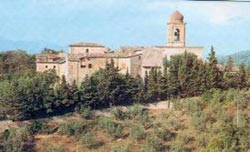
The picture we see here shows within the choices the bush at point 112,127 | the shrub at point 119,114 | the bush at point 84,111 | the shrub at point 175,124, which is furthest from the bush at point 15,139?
the shrub at point 175,124

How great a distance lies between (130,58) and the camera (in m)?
23.7

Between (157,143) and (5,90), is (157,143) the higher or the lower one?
the lower one

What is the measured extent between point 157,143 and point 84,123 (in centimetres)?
308

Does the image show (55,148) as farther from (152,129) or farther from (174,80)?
(174,80)

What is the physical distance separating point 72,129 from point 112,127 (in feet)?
4.37

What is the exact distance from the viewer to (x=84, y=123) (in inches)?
818

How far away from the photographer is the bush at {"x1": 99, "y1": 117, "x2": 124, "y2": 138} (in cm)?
2008

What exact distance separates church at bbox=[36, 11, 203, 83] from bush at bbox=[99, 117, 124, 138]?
11.1 ft

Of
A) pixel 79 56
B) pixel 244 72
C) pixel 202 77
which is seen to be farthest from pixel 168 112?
pixel 79 56

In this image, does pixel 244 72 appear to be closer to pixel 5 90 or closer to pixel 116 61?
pixel 116 61

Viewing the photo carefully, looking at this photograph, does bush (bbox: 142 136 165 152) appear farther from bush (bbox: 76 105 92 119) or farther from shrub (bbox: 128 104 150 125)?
bush (bbox: 76 105 92 119)

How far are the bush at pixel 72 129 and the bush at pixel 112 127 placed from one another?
0.72 meters

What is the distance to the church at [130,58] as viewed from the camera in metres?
23.9

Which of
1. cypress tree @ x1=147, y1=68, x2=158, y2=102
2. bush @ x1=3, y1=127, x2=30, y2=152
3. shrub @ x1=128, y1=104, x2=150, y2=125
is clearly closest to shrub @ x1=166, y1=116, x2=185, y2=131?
shrub @ x1=128, y1=104, x2=150, y2=125
